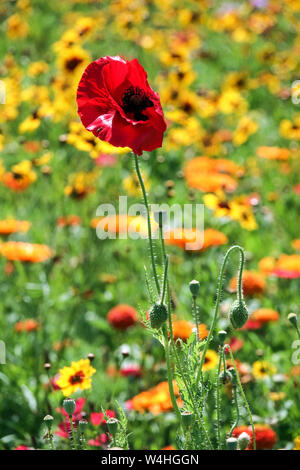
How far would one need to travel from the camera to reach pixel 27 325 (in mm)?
1699

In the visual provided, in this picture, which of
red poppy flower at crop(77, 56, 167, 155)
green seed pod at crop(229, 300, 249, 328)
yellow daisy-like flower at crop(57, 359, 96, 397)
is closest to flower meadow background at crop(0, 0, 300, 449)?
yellow daisy-like flower at crop(57, 359, 96, 397)

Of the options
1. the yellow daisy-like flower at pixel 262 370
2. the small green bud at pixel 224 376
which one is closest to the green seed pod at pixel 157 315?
the small green bud at pixel 224 376

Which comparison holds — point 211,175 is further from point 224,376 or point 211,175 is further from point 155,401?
point 224,376

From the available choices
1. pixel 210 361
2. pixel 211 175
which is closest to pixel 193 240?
pixel 210 361

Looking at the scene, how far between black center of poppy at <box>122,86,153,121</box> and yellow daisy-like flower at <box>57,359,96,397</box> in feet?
1.68

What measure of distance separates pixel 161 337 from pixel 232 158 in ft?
6.62

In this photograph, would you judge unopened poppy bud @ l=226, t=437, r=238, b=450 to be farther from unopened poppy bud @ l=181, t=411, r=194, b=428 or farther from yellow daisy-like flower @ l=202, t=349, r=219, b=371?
yellow daisy-like flower @ l=202, t=349, r=219, b=371

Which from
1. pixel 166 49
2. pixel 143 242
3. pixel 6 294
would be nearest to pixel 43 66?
pixel 143 242

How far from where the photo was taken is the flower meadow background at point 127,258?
1.45 metres

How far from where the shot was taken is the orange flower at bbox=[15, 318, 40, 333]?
1679 mm

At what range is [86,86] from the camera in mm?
906

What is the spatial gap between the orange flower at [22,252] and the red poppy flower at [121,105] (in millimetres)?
925

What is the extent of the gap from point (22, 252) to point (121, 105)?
0.96 meters
